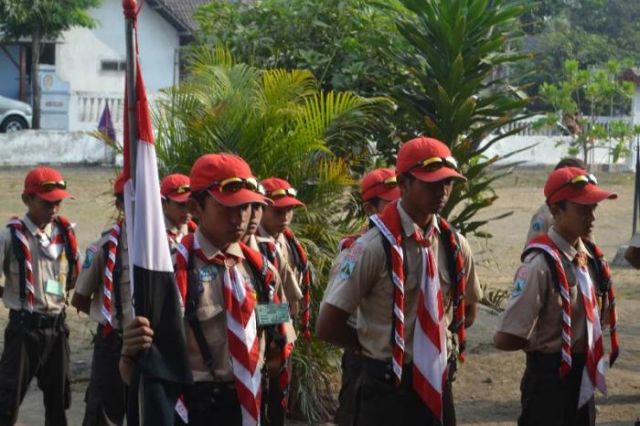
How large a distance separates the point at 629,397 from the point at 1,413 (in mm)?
4999

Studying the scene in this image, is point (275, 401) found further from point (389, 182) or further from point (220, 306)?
point (389, 182)

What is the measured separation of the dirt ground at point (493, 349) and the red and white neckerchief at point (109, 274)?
2072 millimetres

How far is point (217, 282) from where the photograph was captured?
19.7 ft

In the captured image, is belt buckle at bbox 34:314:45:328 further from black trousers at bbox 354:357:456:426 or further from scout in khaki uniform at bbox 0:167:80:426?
black trousers at bbox 354:357:456:426

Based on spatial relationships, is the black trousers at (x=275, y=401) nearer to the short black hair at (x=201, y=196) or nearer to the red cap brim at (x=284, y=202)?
the short black hair at (x=201, y=196)

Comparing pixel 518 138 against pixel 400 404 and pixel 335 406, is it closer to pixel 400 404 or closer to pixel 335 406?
pixel 335 406

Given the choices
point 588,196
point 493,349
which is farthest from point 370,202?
point 493,349

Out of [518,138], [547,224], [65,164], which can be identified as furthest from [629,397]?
[518,138]

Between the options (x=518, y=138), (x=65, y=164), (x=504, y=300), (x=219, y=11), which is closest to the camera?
(x=219, y=11)

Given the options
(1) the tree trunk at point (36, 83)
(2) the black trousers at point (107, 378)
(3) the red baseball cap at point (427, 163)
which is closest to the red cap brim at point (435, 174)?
(3) the red baseball cap at point (427, 163)

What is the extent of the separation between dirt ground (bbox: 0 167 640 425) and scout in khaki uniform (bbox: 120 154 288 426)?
4.62m

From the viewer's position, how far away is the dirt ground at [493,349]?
10656 millimetres

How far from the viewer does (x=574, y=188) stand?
22.2ft

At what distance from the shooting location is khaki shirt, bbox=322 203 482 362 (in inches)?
239
